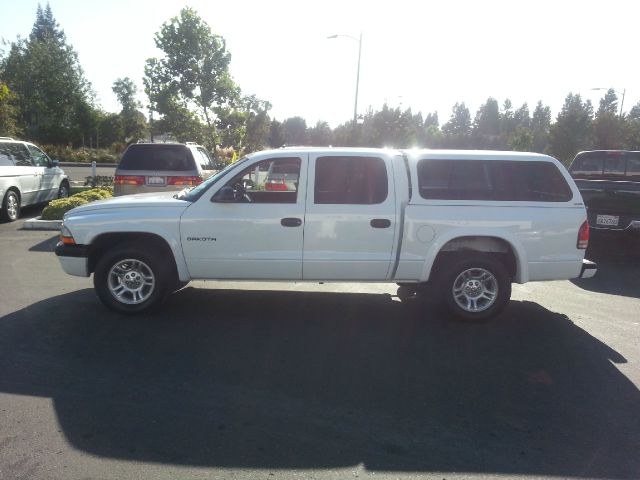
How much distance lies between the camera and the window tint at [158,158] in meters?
10.6

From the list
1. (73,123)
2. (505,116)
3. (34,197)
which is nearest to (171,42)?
(34,197)

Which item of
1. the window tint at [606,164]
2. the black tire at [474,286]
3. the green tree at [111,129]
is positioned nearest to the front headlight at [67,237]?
the black tire at [474,286]

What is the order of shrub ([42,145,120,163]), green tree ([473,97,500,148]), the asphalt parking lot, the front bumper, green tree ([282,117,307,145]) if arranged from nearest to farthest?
the asphalt parking lot → the front bumper → shrub ([42,145,120,163]) → green tree ([282,117,307,145]) → green tree ([473,97,500,148])

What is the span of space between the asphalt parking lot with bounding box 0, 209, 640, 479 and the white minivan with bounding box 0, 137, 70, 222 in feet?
19.3

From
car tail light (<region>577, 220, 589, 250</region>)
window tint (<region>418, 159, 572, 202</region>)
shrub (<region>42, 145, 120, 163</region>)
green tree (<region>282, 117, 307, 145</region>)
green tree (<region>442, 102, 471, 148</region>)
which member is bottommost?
shrub (<region>42, 145, 120, 163</region>)

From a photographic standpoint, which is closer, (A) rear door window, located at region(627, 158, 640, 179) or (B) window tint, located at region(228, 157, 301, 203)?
(B) window tint, located at region(228, 157, 301, 203)

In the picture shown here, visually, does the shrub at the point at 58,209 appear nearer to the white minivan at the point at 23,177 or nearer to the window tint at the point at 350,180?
the white minivan at the point at 23,177

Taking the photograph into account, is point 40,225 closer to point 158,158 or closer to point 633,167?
point 158,158

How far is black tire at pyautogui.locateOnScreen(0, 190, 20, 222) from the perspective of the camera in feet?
38.2

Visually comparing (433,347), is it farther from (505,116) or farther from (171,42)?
(505,116)

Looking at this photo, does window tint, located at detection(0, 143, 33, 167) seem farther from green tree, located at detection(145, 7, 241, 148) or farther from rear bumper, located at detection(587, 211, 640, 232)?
rear bumper, located at detection(587, 211, 640, 232)

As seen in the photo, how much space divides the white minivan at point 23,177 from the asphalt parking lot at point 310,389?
231 inches

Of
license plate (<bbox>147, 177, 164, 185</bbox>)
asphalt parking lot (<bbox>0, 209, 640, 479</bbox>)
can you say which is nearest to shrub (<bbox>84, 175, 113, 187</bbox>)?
license plate (<bbox>147, 177, 164, 185</bbox>)

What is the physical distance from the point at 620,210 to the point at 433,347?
20.3ft
